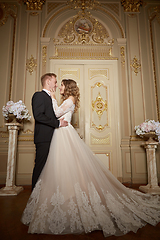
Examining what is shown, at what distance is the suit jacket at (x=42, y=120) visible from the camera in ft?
6.70

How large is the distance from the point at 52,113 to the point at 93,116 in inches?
90.1

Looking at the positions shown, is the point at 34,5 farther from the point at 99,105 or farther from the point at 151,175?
the point at 151,175

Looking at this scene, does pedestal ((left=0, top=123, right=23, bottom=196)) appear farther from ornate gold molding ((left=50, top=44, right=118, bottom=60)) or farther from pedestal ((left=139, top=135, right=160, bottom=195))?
pedestal ((left=139, top=135, right=160, bottom=195))

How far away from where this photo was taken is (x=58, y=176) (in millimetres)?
1756

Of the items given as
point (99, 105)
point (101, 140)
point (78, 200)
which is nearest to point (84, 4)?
point (99, 105)

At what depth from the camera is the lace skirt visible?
1.50 meters

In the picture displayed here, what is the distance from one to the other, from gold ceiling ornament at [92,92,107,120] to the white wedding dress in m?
2.38

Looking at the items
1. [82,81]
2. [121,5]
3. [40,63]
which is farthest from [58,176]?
[121,5]

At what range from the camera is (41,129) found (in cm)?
209

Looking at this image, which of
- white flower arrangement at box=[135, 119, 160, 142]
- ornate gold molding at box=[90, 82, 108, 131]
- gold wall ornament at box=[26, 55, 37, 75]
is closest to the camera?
white flower arrangement at box=[135, 119, 160, 142]

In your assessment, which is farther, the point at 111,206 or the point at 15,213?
the point at 15,213

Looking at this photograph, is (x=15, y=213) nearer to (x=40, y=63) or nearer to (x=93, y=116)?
(x=93, y=116)

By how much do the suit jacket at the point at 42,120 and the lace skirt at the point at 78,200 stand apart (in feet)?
0.33

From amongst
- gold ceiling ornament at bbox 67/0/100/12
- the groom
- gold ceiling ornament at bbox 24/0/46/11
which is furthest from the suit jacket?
gold ceiling ornament at bbox 67/0/100/12
